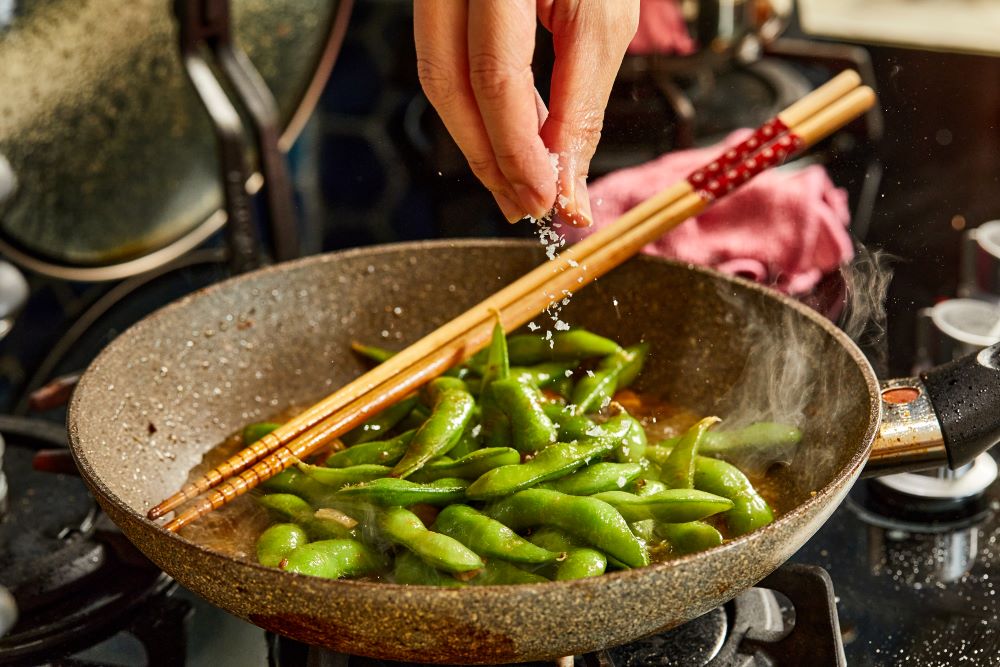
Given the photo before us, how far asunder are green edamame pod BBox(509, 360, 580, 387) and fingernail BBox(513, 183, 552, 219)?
1.37ft

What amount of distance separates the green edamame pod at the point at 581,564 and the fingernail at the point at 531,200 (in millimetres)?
315

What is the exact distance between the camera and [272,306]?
1.36m

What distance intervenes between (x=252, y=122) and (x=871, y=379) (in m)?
1.12

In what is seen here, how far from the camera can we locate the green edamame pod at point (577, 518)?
902mm

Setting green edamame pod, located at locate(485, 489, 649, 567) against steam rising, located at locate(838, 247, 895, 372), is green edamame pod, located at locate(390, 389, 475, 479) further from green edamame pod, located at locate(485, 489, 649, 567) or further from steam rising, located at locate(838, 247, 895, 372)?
steam rising, located at locate(838, 247, 895, 372)

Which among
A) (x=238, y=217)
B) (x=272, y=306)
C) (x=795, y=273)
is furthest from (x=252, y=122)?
(x=795, y=273)

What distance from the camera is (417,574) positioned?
92 cm

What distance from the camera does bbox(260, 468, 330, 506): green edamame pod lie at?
1073 millimetres

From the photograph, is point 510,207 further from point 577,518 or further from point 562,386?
point 562,386

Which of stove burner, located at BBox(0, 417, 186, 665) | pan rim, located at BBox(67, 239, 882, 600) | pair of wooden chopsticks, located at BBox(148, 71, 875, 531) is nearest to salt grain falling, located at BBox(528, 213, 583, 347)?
pair of wooden chopsticks, located at BBox(148, 71, 875, 531)

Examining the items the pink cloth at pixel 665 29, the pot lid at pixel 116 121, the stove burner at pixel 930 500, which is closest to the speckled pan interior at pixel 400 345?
the stove burner at pixel 930 500

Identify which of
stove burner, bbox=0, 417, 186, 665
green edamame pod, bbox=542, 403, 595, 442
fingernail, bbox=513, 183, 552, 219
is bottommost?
stove burner, bbox=0, 417, 186, 665

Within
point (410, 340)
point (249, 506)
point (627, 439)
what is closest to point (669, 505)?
point (627, 439)

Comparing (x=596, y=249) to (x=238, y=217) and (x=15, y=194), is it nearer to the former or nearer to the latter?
(x=238, y=217)
